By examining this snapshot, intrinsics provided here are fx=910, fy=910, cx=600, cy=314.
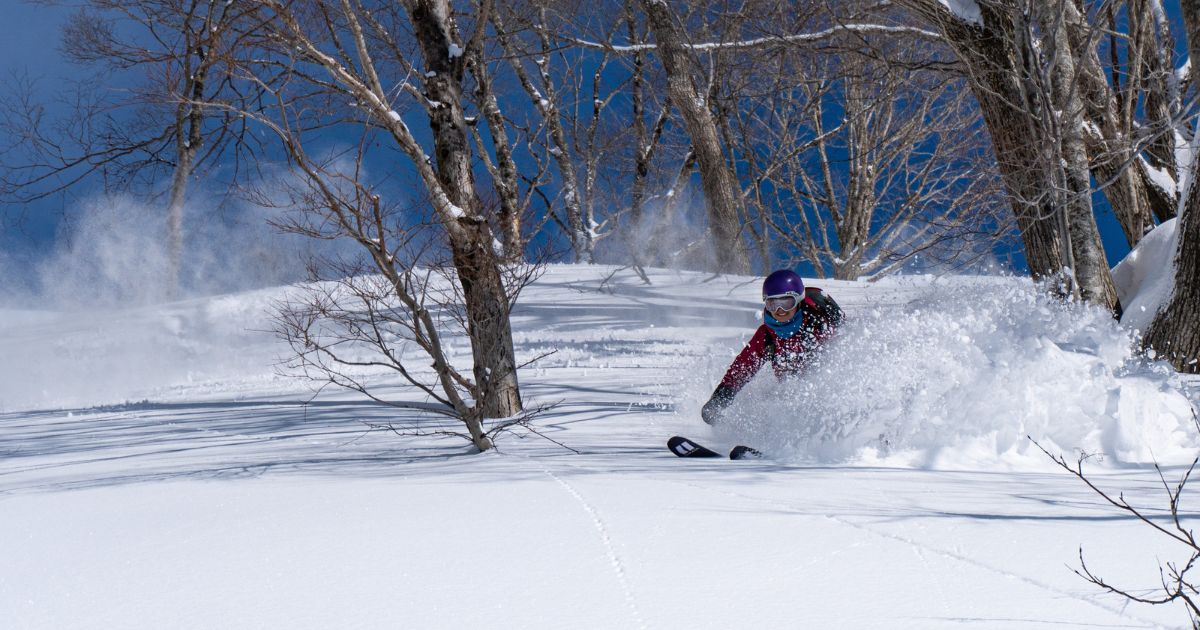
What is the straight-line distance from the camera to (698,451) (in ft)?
17.2

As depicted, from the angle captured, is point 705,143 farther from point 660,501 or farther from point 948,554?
point 948,554

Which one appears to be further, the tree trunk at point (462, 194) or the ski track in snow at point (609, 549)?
the tree trunk at point (462, 194)

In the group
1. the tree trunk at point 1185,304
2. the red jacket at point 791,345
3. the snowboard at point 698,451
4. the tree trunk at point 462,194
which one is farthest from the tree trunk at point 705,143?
the snowboard at point 698,451

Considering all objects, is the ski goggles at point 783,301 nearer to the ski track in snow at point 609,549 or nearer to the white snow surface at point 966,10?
the ski track in snow at point 609,549

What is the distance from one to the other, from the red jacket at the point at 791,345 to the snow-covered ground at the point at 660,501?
181 millimetres

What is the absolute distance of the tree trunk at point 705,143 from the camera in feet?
42.4

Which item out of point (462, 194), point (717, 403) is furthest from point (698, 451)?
point (462, 194)

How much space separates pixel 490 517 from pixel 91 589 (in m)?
1.36

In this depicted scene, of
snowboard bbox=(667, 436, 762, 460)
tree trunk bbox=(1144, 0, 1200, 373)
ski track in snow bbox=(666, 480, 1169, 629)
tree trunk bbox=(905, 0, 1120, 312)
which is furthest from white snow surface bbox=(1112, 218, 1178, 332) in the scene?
ski track in snow bbox=(666, 480, 1169, 629)

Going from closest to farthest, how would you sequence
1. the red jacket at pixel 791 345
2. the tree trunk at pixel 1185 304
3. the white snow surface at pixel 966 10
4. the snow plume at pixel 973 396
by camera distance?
the snow plume at pixel 973 396 < the red jacket at pixel 791 345 < the tree trunk at pixel 1185 304 < the white snow surface at pixel 966 10

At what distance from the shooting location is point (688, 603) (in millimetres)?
2504

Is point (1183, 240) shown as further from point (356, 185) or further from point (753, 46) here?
point (356, 185)

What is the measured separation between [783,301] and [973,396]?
1284mm

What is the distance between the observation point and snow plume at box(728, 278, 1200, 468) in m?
4.88
